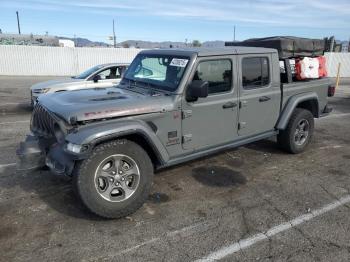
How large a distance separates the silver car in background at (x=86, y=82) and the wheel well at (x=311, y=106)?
5.10 m

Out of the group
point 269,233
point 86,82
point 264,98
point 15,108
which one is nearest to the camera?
point 269,233

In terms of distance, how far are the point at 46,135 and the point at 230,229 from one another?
98.3 inches

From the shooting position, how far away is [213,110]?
4.70 metres

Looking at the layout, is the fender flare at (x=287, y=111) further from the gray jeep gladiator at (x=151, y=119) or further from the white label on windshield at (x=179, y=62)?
the white label on windshield at (x=179, y=62)

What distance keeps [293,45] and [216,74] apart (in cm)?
216

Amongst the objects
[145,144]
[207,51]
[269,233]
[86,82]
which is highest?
[207,51]

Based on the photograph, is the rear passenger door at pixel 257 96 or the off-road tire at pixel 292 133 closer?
the rear passenger door at pixel 257 96

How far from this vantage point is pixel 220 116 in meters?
4.82

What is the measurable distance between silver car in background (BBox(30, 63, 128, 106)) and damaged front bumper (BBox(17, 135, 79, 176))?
5.32m

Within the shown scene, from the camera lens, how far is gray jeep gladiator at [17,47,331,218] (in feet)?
12.2

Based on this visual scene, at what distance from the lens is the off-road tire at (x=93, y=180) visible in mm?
3648

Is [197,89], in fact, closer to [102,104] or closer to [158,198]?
[102,104]

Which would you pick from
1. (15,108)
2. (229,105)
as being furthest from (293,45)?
(15,108)

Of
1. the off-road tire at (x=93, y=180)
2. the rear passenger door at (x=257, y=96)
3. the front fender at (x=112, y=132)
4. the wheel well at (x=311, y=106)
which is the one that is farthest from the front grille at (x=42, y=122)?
the wheel well at (x=311, y=106)
